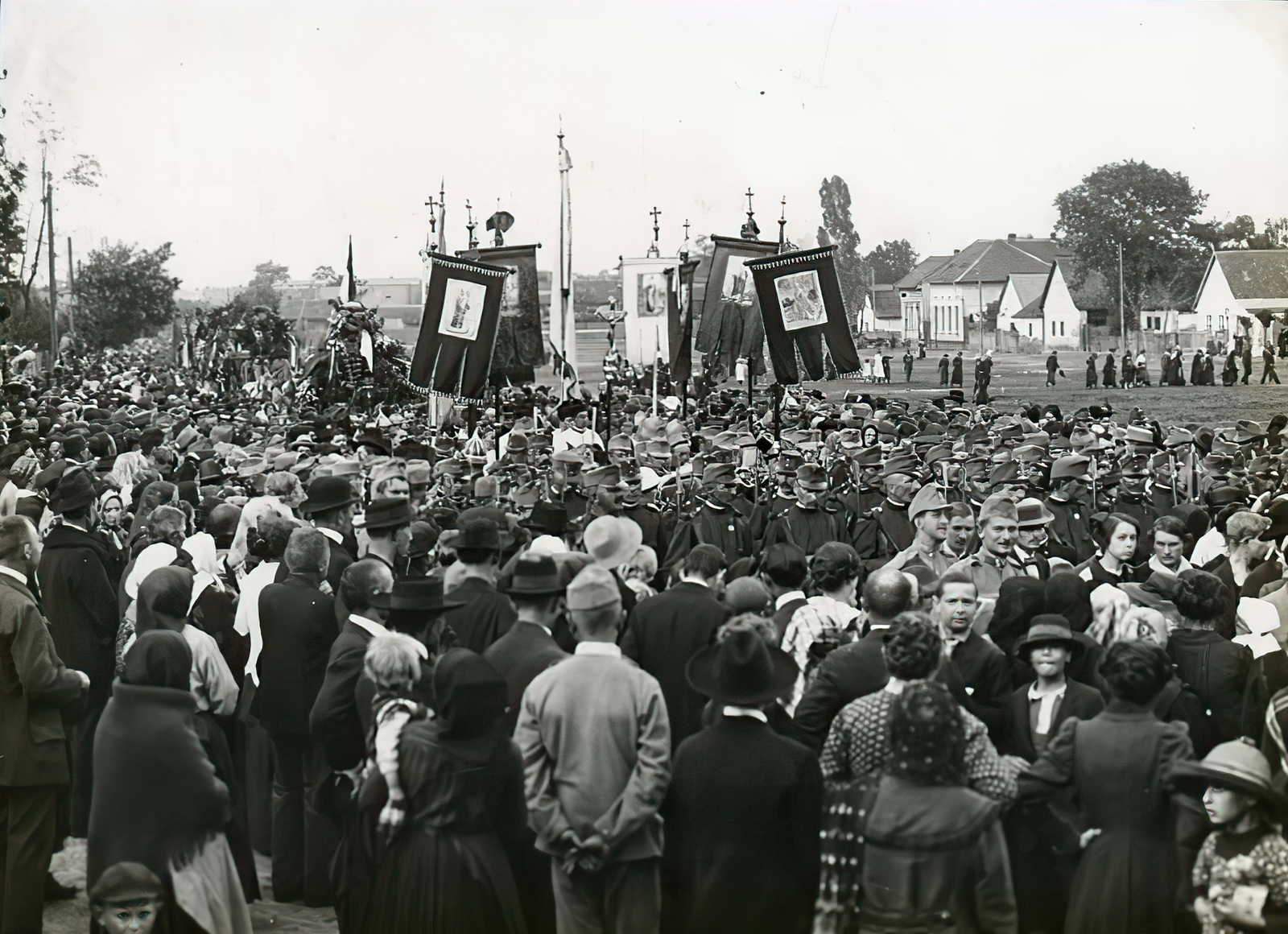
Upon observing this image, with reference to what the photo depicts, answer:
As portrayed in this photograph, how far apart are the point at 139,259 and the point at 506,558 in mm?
25615

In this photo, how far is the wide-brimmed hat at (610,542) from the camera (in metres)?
6.71

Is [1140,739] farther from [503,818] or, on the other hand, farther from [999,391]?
[999,391]

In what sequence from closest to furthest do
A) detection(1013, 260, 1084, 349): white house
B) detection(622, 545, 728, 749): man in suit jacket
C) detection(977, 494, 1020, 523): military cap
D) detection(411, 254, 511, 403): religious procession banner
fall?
detection(622, 545, 728, 749): man in suit jacket < detection(977, 494, 1020, 523): military cap < detection(411, 254, 511, 403): religious procession banner < detection(1013, 260, 1084, 349): white house

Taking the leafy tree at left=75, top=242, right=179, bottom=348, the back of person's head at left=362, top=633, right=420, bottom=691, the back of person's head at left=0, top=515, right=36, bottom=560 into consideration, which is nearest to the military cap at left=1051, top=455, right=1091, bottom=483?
the back of person's head at left=362, top=633, right=420, bottom=691

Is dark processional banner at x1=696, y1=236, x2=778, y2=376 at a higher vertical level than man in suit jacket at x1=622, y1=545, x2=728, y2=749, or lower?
higher

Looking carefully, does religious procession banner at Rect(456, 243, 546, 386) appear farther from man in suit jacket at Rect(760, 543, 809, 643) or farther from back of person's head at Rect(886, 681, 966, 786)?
back of person's head at Rect(886, 681, 966, 786)

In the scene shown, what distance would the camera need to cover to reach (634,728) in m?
4.69

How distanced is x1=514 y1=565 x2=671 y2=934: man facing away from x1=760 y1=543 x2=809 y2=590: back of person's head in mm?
1702

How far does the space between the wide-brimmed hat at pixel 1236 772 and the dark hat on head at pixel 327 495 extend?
4.56 m

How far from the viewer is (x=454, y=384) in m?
12.7

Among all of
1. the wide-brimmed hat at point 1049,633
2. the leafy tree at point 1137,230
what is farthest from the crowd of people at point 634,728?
the leafy tree at point 1137,230

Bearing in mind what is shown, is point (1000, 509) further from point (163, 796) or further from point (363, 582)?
point (163, 796)

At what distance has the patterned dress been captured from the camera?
175 inches

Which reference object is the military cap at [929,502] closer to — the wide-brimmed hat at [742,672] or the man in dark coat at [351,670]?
the wide-brimmed hat at [742,672]
